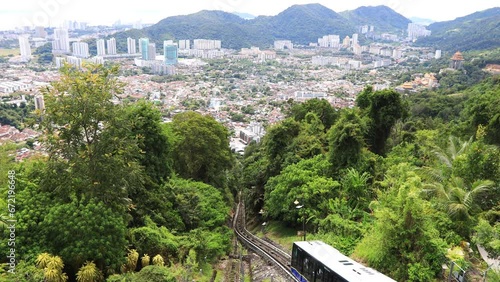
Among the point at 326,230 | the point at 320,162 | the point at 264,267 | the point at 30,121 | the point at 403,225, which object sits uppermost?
the point at 30,121

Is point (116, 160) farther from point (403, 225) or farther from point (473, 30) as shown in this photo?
point (473, 30)

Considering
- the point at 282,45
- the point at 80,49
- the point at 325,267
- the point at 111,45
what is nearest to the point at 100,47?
the point at 111,45

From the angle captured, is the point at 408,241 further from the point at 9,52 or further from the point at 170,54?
the point at 9,52

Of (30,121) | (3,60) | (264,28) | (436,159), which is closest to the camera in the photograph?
(30,121)

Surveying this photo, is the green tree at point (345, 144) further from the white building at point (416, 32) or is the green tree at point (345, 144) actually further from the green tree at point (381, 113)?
the white building at point (416, 32)

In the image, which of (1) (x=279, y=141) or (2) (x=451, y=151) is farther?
(1) (x=279, y=141)

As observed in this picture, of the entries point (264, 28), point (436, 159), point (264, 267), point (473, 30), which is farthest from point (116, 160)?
point (264, 28)

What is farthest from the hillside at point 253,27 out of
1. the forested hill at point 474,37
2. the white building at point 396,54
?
the white building at point 396,54
